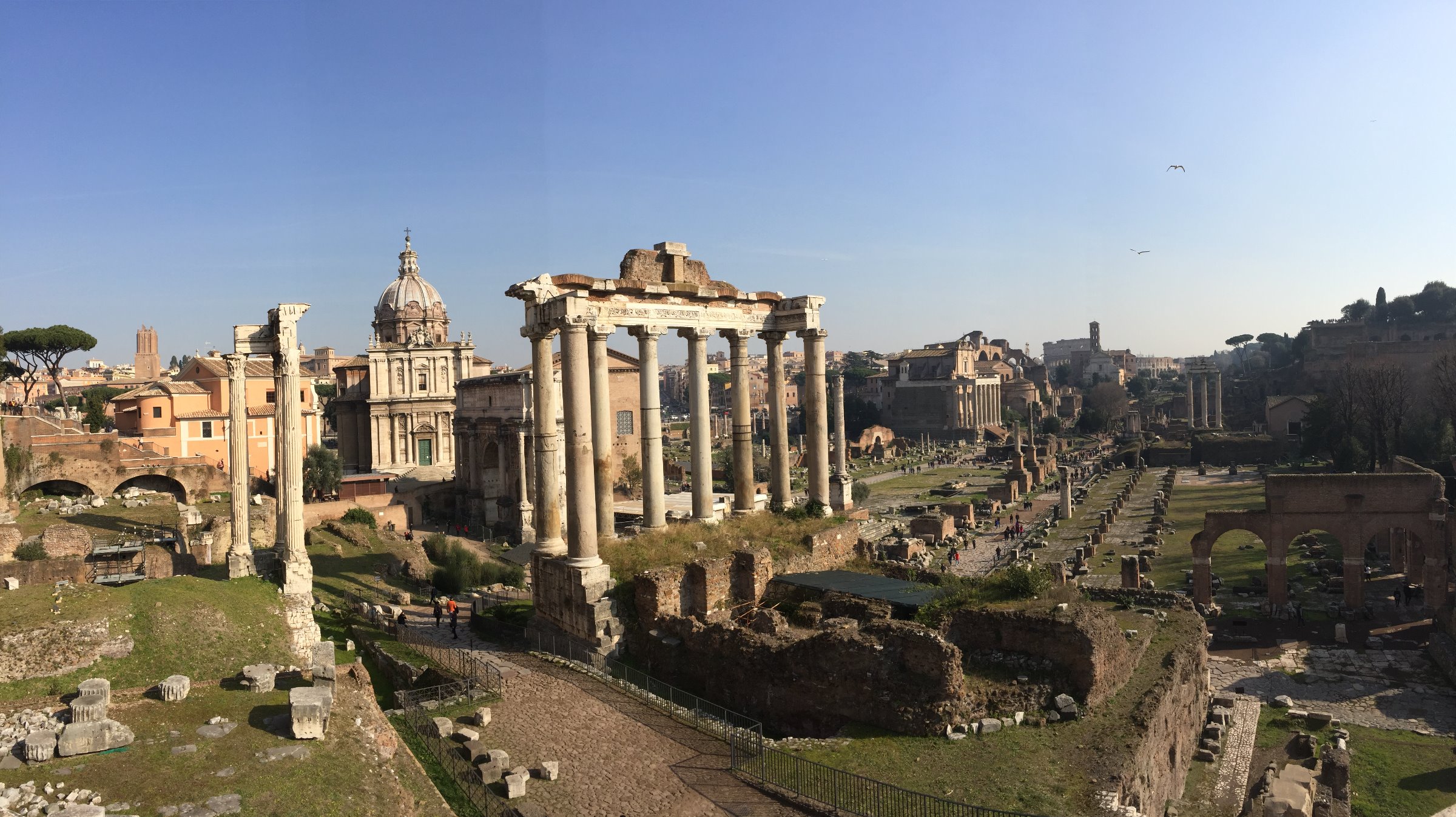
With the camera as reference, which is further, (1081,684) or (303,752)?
(1081,684)

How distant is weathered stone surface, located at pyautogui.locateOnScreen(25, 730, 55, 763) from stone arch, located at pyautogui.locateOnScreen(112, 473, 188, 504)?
28.8m

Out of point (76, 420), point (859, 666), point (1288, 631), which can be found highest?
point (76, 420)

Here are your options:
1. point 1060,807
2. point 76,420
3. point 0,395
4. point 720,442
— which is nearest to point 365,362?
point 76,420

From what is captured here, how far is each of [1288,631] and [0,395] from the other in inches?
2609

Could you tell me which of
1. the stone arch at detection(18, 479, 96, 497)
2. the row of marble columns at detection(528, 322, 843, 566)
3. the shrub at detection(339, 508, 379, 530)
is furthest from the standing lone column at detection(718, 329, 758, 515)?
the stone arch at detection(18, 479, 96, 497)

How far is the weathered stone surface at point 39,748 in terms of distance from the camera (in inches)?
371

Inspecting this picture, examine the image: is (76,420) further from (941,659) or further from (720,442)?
(720,442)

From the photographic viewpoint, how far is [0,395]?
5588 cm

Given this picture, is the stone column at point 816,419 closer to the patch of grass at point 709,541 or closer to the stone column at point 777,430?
the stone column at point 777,430

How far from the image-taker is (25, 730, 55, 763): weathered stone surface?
941 centimetres

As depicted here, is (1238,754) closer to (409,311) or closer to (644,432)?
(644,432)

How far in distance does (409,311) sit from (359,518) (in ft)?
73.5

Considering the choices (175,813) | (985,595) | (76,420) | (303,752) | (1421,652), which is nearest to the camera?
(175,813)

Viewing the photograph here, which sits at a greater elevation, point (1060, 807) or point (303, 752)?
point (303, 752)
